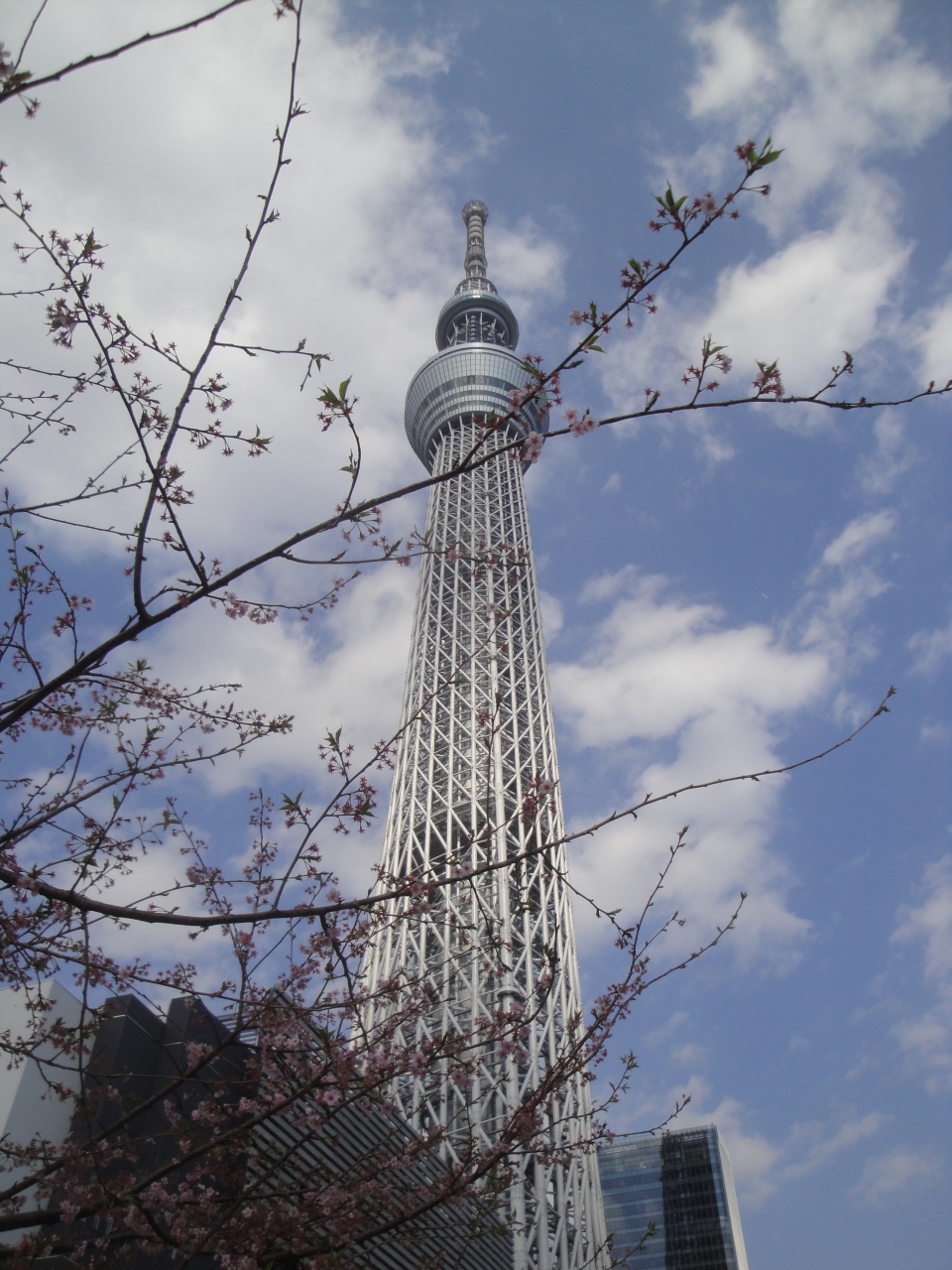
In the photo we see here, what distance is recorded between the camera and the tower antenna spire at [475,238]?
62.1 meters

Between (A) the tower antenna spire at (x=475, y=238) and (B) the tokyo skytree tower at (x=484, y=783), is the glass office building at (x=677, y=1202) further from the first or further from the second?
(A) the tower antenna spire at (x=475, y=238)

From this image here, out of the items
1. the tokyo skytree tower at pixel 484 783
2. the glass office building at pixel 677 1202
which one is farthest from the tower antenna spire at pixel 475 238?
the glass office building at pixel 677 1202

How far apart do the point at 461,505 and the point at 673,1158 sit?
6814cm

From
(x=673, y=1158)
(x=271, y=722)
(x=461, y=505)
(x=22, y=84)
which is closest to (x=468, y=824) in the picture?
(x=461, y=505)

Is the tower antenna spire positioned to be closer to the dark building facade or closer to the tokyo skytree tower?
the tokyo skytree tower

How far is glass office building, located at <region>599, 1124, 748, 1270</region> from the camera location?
75.7 meters

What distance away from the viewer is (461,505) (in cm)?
4656

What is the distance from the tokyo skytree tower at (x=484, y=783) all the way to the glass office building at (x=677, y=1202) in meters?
57.7

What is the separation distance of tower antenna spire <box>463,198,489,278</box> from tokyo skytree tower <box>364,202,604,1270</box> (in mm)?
2505

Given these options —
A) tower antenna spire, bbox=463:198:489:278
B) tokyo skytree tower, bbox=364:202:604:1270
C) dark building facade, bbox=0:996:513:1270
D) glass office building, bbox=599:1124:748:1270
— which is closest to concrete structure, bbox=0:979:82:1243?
dark building facade, bbox=0:996:513:1270

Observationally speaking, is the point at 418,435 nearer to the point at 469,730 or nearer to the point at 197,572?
the point at 469,730

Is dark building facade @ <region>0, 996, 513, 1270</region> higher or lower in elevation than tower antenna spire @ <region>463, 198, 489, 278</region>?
lower

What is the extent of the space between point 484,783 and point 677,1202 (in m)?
78.2

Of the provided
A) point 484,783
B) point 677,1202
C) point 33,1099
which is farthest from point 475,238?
point 677,1202
